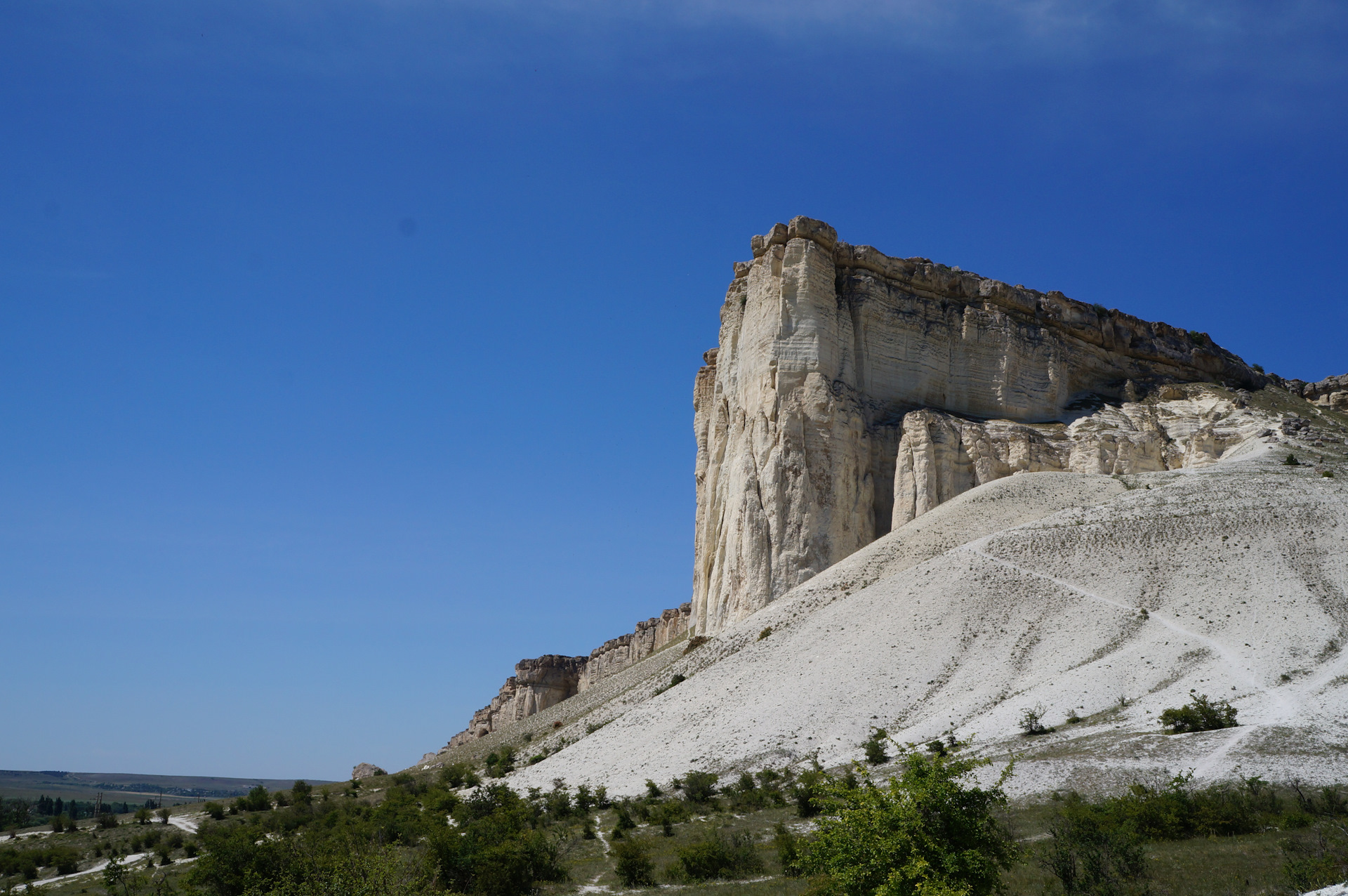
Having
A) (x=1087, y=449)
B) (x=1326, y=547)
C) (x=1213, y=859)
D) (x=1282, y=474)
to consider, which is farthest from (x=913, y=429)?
(x=1213, y=859)

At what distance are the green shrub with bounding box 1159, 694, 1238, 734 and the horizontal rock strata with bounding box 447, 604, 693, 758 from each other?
67.2m

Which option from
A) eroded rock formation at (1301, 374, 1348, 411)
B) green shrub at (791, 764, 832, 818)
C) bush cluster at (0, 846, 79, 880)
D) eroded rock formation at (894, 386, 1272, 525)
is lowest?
bush cluster at (0, 846, 79, 880)

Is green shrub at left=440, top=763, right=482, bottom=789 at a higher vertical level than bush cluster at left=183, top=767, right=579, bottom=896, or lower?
higher

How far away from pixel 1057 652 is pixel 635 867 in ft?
60.0

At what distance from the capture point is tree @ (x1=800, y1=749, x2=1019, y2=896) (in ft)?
51.4

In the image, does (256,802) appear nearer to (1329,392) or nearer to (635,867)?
(635,867)

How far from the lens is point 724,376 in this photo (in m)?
69.1

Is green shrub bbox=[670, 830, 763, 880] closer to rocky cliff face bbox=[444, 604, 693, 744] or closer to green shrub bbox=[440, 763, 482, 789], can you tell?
green shrub bbox=[440, 763, 482, 789]

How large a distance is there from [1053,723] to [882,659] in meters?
7.53

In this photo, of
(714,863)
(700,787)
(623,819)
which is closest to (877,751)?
(700,787)

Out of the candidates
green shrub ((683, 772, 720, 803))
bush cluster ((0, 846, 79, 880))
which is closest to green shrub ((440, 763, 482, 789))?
green shrub ((683, 772, 720, 803))

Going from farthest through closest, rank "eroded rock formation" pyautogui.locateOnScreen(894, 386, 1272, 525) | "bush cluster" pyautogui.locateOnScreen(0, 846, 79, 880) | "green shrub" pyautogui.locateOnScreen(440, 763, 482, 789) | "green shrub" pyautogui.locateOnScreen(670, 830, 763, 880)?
"eroded rock formation" pyautogui.locateOnScreen(894, 386, 1272, 525)
"green shrub" pyautogui.locateOnScreen(440, 763, 482, 789)
"bush cluster" pyautogui.locateOnScreen(0, 846, 79, 880)
"green shrub" pyautogui.locateOnScreen(670, 830, 763, 880)

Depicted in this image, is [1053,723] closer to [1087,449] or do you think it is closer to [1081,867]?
[1081,867]

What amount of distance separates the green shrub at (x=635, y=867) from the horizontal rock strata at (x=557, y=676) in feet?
233
